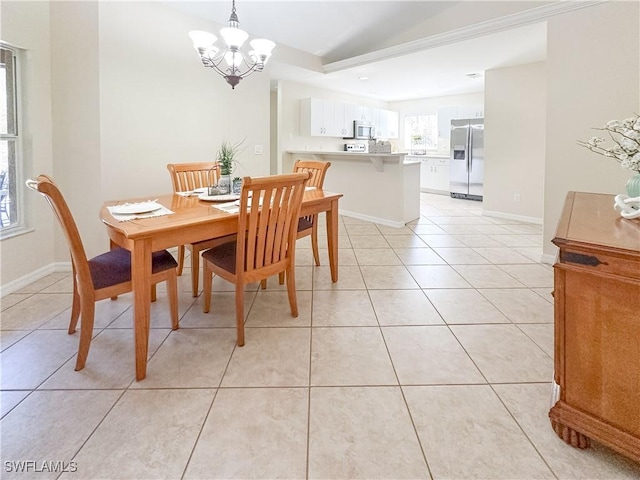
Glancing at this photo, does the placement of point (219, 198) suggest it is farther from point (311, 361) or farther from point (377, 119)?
point (377, 119)

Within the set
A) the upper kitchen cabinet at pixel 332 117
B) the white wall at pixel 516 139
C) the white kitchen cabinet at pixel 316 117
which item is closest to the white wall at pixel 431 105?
the upper kitchen cabinet at pixel 332 117

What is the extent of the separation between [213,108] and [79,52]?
1.41 metres

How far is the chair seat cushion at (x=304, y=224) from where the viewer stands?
3154 millimetres

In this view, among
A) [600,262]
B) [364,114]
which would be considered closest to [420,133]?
[364,114]

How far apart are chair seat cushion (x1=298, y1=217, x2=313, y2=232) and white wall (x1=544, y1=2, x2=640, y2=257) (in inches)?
93.5

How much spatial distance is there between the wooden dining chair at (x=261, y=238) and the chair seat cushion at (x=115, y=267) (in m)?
0.30

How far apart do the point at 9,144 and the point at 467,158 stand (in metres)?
7.33

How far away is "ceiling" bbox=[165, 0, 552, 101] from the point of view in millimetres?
4164

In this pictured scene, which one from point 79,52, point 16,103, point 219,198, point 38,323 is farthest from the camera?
point 79,52

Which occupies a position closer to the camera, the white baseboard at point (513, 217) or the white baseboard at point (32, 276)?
the white baseboard at point (32, 276)

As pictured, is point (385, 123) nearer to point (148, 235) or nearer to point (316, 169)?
point (316, 169)

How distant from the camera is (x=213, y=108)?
4410mm

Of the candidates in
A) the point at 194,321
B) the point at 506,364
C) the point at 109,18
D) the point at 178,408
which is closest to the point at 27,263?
the point at 194,321

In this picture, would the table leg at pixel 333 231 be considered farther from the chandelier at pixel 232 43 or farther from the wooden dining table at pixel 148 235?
the chandelier at pixel 232 43
